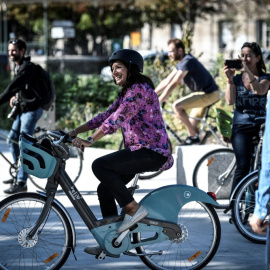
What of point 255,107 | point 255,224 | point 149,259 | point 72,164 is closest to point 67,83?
point 72,164

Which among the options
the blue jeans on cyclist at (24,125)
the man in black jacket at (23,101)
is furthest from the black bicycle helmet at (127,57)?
the blue jeans on cyclist at (24,125)

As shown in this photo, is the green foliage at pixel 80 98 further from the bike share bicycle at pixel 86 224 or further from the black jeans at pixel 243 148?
the bike share bicycle at pixel 86 224

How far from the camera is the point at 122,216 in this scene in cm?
548

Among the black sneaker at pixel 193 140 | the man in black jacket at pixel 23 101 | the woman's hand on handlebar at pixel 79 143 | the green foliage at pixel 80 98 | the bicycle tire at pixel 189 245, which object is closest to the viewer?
the woman's hand on handlebar at pixel 79 143

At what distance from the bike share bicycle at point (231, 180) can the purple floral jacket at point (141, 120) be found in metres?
1.33

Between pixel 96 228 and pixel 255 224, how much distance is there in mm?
2128

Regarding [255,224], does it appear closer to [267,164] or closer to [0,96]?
[267,164]

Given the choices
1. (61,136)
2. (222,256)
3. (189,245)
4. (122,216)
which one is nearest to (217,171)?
(222,256)

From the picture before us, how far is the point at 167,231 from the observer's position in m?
5.59

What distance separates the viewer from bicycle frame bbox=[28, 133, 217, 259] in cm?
545

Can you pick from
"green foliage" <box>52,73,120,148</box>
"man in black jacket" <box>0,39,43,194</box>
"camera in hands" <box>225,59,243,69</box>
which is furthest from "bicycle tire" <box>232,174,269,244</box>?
"green foliage" <box>52,73,120,148</box>

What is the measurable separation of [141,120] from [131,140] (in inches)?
6.3

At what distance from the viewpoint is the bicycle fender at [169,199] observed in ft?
18.1

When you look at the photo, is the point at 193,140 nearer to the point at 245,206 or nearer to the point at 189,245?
the point at 245,206
